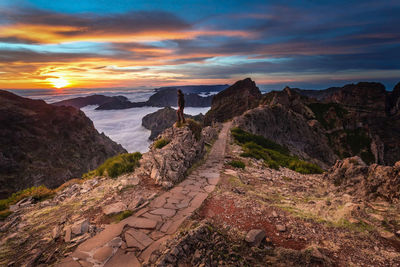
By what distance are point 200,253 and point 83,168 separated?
8022cm

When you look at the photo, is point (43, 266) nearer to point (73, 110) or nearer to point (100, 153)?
point (100, 153)

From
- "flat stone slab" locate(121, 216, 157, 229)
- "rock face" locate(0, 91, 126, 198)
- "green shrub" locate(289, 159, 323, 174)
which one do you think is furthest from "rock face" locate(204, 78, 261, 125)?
"flat stone slab" locate(121, 216, 157, 229)

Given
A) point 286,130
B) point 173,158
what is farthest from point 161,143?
point 286,130

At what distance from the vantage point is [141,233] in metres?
5.34

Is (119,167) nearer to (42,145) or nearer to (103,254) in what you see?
(103,254)

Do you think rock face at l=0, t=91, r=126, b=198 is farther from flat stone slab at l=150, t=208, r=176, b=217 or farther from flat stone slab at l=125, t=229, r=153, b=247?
flat stone slab at l=125, t=229, r=153, b=247

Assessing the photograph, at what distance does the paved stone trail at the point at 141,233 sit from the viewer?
4.43m

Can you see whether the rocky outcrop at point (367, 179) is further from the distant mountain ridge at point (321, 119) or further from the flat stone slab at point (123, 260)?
the distant mountain ridge at point (321, 119)

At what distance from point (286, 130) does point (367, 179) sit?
4724cm

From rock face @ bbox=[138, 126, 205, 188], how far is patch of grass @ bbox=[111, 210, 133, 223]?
2266 mm

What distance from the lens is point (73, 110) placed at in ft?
292

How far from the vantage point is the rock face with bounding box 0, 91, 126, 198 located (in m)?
55.4

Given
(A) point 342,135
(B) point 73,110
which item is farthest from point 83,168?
(A) point 342,135

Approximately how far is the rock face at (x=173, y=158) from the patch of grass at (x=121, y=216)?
227 centimetres
